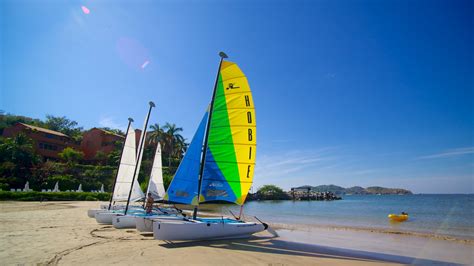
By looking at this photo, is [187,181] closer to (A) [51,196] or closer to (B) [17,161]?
(A) [51,196]

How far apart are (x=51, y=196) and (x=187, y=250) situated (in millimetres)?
32245

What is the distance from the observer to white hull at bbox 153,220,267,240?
989 centimetres

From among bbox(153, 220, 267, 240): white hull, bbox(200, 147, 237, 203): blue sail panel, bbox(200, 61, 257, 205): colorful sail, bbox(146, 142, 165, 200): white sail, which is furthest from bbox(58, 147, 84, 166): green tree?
bbox(153, 220, 267, 240): white hull

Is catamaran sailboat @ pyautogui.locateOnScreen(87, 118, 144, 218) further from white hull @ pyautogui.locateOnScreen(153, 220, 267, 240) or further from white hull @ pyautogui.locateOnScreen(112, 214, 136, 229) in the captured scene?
white hull @ pyautogui.locateOnScreen(153, 220, 267, 240)

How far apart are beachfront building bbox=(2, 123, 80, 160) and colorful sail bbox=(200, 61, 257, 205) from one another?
1958 inches

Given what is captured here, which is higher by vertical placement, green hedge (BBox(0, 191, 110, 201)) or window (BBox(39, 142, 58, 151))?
window (BBox(39, 142, 58, 151))

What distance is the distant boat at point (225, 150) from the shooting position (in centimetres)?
1220

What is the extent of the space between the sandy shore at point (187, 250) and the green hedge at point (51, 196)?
2036 centimetres

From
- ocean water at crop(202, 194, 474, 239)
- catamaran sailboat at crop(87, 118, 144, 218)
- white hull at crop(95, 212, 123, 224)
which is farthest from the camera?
ocean water at crop(202, 194, 474, 239)

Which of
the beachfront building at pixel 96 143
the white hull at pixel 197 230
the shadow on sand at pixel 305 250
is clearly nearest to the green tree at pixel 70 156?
the beachfront building at pixel 96 143

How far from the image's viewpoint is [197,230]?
10.6 metres

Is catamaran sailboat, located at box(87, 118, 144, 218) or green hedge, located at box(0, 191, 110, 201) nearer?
catamaran sailboat, located at box(87, 118, 144, 218)

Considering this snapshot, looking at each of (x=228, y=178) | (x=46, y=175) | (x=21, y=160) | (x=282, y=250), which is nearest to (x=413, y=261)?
(x=282, y=250)

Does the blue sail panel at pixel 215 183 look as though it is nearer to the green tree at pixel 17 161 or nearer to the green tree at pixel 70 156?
the green tree at pixel 17 161
